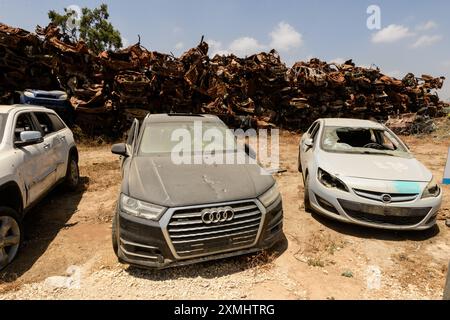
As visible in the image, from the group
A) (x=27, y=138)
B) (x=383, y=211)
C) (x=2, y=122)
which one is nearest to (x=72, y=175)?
(x=2, y=122)

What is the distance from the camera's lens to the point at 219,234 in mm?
3312

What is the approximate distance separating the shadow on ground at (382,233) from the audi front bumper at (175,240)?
73.0 inches

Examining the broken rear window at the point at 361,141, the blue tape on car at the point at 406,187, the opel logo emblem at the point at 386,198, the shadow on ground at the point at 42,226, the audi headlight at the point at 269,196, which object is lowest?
the shadow on ground at the point at 42,226

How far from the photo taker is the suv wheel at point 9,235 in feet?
11.6

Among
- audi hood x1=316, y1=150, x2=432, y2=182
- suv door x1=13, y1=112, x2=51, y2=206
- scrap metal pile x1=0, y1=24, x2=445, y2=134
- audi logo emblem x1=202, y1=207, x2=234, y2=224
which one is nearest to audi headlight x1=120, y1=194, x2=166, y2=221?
audi logo emblem x1=202, y1=207, x2=234, y2=224

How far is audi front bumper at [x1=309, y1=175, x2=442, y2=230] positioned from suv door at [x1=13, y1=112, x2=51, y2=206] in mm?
4238

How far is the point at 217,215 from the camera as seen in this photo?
327cm

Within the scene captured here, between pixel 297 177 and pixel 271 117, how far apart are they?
6.56 meters

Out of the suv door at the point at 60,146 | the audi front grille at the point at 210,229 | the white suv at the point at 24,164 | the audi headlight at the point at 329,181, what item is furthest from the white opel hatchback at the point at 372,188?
the suv door at the point at 60,146

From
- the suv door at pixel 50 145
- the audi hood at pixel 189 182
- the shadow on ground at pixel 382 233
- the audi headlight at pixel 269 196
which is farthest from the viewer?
the suv door at pixel 50 145

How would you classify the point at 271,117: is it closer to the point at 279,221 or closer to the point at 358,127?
the point at 358,127

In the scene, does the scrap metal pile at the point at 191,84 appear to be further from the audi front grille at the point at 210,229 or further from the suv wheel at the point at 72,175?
the audi front grille at the point at 210,229

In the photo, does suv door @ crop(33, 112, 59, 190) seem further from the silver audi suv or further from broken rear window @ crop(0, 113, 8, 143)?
the silver audi suv
